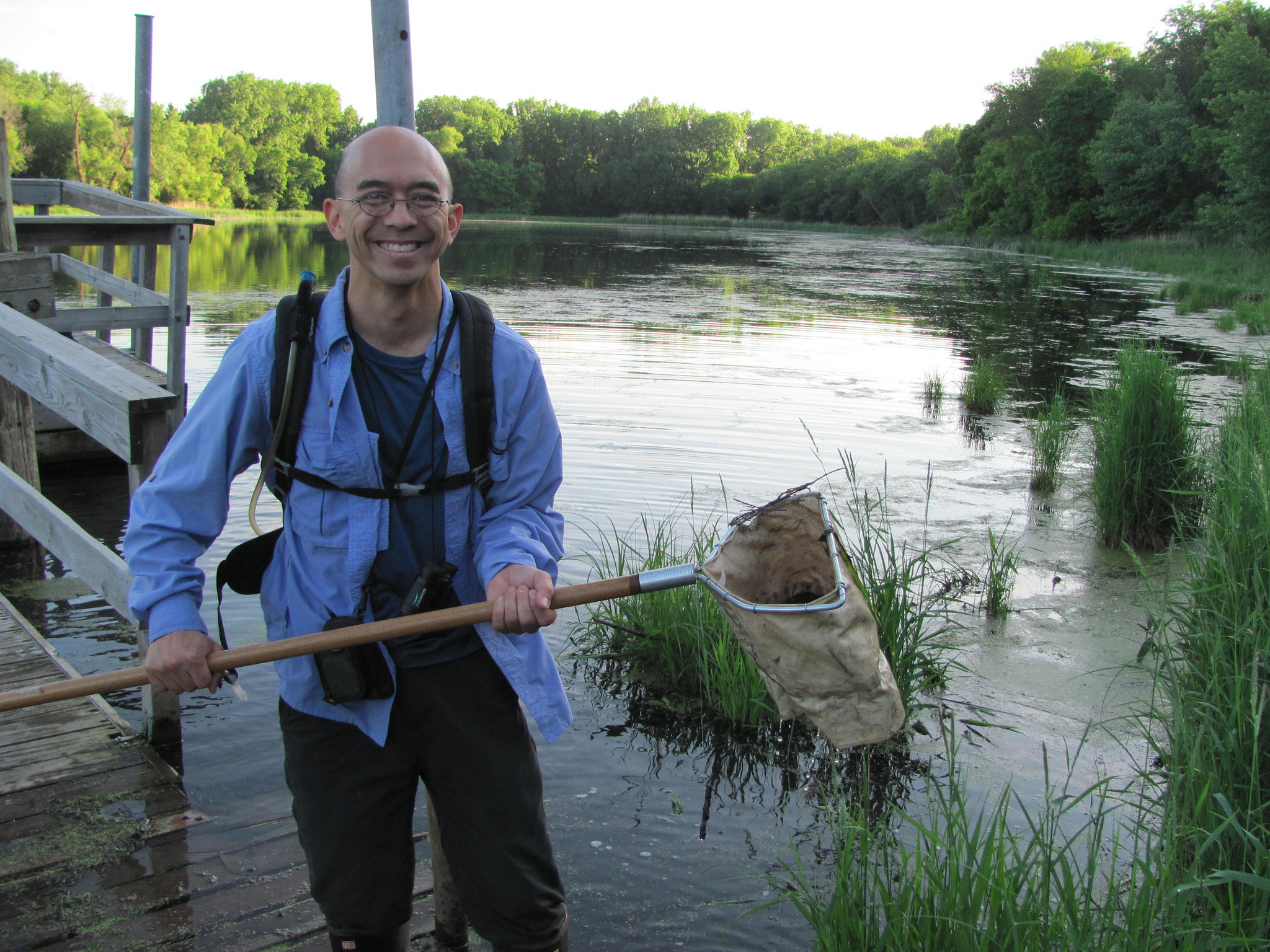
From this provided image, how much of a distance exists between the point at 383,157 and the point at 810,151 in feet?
528

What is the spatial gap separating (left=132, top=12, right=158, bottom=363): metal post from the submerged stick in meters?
6.80

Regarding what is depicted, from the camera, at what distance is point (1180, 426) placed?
6.95 m

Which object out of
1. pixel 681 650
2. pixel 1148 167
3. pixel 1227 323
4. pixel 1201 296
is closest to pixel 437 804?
pixel 681 650

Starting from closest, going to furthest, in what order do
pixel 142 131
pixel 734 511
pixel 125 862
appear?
pixel 125 862 < pixel 734 511 < pixel 142 131

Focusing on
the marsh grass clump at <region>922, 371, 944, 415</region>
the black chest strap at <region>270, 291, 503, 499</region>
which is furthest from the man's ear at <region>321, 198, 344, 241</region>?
the marsh grass clump at <region>922, 371, 944, 415</region>

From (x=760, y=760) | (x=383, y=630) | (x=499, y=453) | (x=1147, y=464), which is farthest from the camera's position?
(x=1147, y=464)

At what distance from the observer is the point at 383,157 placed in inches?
91.1

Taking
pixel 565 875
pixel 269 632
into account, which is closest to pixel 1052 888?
pixel 565 875

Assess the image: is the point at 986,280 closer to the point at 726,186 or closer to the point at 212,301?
the point at 212,301

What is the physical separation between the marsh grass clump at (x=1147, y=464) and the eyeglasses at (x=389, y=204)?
588 cm

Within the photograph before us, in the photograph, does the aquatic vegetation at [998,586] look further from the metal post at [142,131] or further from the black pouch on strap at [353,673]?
the metal post at [142,131]

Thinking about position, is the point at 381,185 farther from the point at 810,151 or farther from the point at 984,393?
the point at 810,151

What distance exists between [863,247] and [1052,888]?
56.4 metres

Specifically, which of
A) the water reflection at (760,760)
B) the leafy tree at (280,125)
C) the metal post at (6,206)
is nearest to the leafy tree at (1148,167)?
the water reflection at (760,760)
